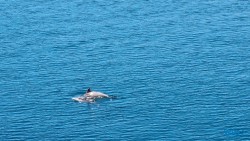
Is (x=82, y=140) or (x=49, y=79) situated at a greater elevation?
(x=49, y=79)

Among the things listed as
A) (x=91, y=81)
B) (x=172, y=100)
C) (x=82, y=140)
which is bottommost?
(x=82, y=140)

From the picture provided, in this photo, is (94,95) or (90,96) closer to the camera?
(94,95)

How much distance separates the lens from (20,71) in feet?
655

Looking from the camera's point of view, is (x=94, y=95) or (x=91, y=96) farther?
(x=91, y=96)

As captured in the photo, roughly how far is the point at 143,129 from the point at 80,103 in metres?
21.2

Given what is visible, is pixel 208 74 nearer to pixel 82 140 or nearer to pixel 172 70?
pixel 172 70

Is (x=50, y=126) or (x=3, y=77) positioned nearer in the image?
(x=50, y=126)

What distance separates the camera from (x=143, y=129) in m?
164

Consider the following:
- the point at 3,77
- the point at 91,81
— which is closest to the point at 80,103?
the point at 91,81

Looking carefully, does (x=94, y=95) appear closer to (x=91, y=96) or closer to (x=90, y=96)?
(x=91, y=96)

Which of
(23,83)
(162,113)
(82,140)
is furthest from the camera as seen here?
(23,83)

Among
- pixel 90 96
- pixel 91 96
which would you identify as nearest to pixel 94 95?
pixel 91 96

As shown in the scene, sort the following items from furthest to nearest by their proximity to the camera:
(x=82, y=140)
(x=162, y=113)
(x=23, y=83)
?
1. (x=23, y=83)
2. (x=162, y=113)
3. (x=82, y=140)

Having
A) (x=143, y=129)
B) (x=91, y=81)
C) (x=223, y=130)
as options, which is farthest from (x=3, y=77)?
(x=223, y=130)
